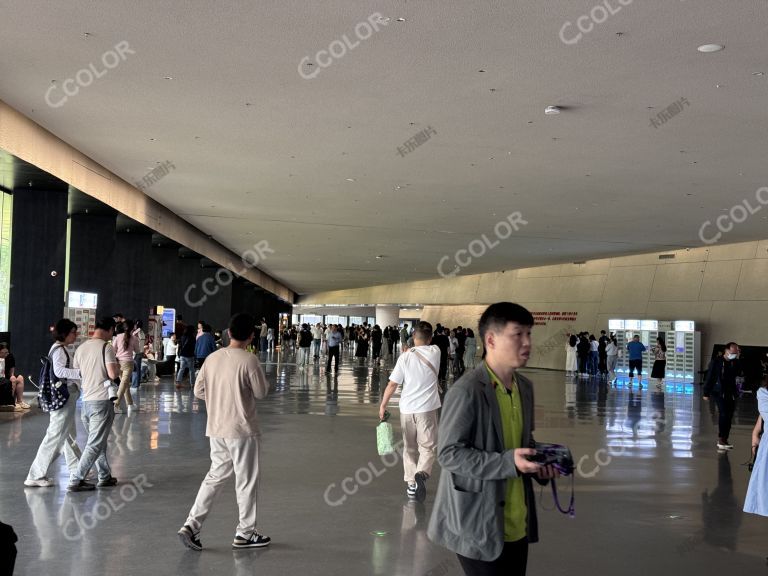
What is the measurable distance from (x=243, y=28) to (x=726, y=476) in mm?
7770

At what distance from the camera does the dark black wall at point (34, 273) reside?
16703 mm

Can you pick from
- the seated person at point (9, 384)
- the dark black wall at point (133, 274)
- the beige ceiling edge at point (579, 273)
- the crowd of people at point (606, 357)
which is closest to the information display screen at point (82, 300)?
the seated person at point (9, 384)

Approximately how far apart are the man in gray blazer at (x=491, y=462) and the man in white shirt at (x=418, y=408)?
457cm

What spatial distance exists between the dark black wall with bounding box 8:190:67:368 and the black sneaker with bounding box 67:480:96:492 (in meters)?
9.79

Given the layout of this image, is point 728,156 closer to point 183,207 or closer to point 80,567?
point 80,567

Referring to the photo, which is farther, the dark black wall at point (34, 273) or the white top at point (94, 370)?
the dark black wall at point (34, 273)

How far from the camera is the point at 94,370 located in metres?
7.85

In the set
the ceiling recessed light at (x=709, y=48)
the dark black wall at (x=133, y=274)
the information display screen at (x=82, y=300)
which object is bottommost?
the information display screen at (x=82, y=300)

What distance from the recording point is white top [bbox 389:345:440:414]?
805cm

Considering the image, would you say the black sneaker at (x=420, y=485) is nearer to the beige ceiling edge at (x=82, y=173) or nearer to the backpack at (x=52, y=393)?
the backpack at (x=52, y=393)

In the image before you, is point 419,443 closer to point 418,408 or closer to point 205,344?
point 418,408

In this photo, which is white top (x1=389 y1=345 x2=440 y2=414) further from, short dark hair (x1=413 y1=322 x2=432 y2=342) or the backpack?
the backpack

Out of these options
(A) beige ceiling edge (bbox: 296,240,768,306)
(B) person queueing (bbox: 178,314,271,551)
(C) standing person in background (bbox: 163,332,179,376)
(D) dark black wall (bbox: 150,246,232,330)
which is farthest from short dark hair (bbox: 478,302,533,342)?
(D) dark black wall (bbox: 150,246,232,330)

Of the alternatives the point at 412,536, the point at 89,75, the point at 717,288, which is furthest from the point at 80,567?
the point at 717,288
